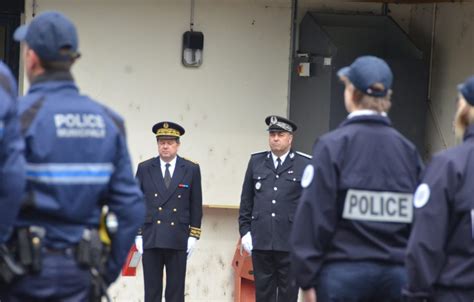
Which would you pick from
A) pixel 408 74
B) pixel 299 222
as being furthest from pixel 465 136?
pixel 408 74

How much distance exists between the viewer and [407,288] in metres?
5.00

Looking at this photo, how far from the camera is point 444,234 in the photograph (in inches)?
194

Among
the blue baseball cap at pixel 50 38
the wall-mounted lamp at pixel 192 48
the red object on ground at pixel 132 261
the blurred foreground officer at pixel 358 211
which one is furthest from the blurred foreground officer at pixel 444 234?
the wall-mounted lamp at pixel 192 48

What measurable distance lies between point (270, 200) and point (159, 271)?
3.60ft

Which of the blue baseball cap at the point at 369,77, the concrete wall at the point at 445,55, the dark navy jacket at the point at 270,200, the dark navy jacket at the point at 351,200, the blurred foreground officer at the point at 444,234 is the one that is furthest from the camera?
the concrete wall at the point at 445,55

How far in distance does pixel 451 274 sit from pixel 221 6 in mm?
6001

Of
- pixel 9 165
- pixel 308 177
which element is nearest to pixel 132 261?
pixel 308 177

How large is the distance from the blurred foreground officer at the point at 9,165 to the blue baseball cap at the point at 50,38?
0.37 m

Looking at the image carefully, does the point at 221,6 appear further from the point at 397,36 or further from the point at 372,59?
the point at 372,59

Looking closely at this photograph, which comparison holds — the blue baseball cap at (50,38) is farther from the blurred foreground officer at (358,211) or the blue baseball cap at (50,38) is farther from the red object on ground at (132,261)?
the red object on ground at (132,261)

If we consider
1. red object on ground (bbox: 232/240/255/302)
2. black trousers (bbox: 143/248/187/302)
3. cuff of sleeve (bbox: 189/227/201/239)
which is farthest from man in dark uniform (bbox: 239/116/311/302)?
red object on ground (bbox: 232/240/255/302)

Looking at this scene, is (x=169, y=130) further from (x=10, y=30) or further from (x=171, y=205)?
(x=10, y=30)

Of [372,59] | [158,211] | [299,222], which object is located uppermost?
[372,59]

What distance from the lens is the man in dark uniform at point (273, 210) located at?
8961 millimetres
